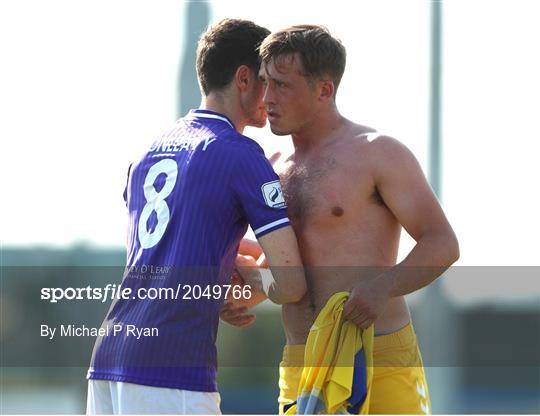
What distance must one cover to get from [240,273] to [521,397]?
17.4 meters

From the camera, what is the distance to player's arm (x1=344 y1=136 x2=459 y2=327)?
4859 millimetres

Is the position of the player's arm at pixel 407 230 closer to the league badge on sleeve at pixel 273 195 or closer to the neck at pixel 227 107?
the league badge on sleeve at pixel 273 195

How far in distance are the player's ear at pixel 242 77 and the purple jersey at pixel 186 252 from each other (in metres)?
0.24

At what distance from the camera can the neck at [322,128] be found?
5238mm

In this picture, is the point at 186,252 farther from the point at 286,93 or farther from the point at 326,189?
the point at 286,93

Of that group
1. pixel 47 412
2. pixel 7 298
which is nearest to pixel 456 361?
pixel 47 412

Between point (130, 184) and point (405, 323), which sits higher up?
point (130, 184)

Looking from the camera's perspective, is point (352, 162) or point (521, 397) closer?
point (352, 162)

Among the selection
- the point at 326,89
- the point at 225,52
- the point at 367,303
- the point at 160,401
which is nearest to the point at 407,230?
the point at 367,303

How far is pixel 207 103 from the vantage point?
5.14 m

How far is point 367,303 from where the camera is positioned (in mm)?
4863

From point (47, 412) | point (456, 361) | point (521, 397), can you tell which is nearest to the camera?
point (456, 361)

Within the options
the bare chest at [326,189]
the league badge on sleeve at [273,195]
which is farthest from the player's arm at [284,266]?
the bare chest at [326,189]

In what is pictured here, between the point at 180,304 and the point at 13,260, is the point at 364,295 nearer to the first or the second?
Answer: the point at 180,304
